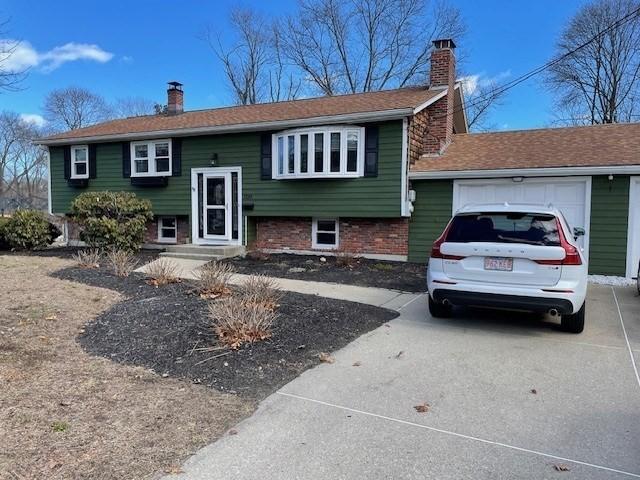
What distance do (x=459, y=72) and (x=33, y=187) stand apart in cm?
4357

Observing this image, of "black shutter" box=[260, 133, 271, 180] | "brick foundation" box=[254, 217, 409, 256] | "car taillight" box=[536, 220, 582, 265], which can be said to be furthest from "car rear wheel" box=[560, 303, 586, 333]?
"black shutter" box=[260, 133, 271, 180]

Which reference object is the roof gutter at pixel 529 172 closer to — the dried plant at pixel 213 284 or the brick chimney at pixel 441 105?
the brick chimney at pixel 441 105

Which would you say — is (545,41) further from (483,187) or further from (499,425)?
(499,425)

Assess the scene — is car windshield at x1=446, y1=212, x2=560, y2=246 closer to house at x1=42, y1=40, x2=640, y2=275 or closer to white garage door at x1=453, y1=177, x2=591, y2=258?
house at x1=42, y1=40, x2=640, y2=275

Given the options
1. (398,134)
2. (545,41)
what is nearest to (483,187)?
(398,134)

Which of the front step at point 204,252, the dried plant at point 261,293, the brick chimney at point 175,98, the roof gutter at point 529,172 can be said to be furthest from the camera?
the brick chimney at point 175,98

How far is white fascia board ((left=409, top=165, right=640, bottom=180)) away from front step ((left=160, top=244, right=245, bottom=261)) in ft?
17.1

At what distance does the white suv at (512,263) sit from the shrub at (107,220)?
9604 mm

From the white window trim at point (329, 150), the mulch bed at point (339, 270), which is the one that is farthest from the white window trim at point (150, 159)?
the white window trim at point (329, 150)

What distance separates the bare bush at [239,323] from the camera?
4855 millimetres

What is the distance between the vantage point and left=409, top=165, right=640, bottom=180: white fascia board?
9.81 metres

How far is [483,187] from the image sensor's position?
11336 millimetres

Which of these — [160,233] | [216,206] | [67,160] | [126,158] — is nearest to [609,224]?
[216,206]

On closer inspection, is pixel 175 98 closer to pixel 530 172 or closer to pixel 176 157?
pixel 176 157
